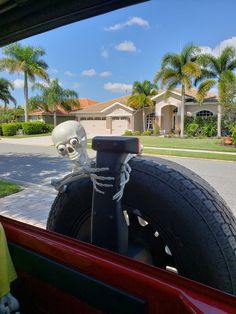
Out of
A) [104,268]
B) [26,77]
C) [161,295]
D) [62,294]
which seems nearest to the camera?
[161,295]

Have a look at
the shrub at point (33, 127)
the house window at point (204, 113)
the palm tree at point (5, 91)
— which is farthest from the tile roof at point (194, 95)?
the palm tree at point (5, 91)

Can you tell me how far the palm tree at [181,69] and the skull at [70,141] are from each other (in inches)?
954

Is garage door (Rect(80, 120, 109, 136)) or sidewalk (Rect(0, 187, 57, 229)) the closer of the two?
garage door (Rect(80, 120, 109, 136))

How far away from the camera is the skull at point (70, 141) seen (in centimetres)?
157

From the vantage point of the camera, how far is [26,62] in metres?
28.9

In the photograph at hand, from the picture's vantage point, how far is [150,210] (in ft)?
4.59

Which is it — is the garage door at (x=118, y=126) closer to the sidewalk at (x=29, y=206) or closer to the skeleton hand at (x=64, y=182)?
the sidewalk at (x=29, y=206)

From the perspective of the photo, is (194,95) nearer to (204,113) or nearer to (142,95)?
(204,113)

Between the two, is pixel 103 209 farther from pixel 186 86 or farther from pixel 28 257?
pixel 186 86

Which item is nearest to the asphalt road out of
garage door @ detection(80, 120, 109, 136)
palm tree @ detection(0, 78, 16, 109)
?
garage door @ detection(80, 120, 109, 136)

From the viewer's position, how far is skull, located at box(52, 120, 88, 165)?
157 centimetres

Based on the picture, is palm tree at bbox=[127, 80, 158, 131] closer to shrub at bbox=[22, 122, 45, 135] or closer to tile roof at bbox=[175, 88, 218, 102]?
tile roof at bbox=[175, 88, 218, 102]

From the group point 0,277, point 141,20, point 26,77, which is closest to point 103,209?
point 0,277

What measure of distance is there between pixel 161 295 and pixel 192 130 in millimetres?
26391
